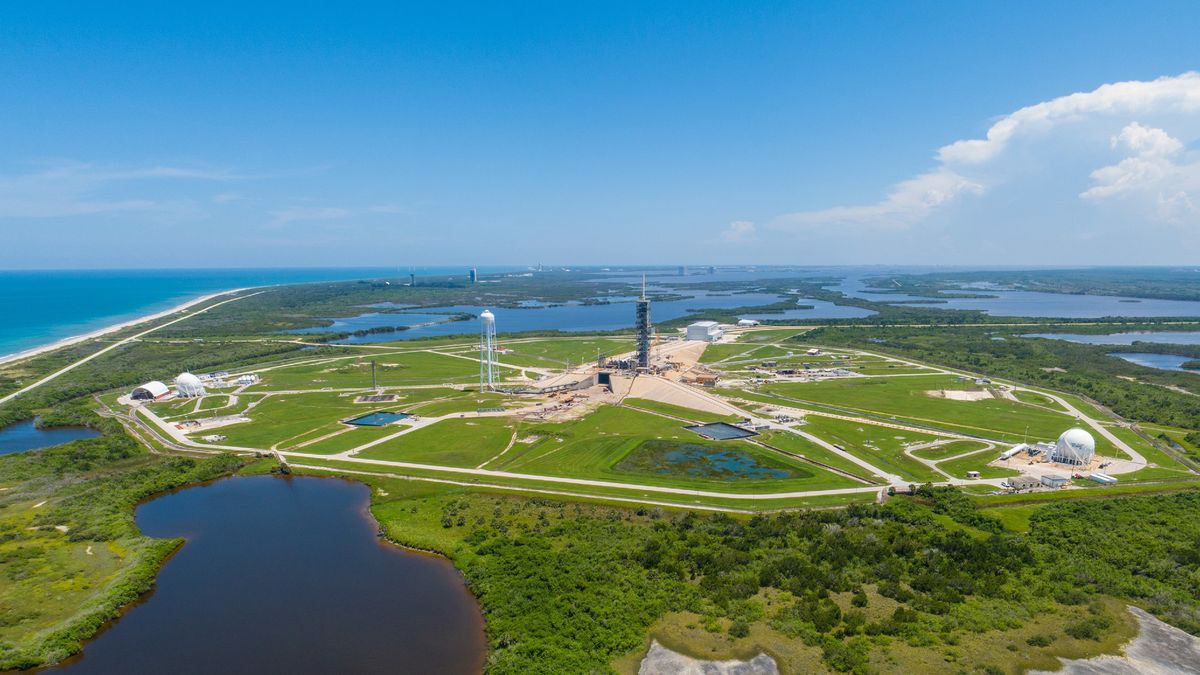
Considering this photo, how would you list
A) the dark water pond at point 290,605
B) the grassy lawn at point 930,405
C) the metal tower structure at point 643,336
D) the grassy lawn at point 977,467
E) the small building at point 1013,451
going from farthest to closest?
the metal tower structure at point 643,336 → the grassy lawn at point 930,405 → the small building at point 1013,451 → the grassy lawn at point 977,467 → the dark water pond at point 290,605

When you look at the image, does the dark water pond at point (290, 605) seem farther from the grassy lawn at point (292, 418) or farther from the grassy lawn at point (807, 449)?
the grassy lawn at point (807, 449)

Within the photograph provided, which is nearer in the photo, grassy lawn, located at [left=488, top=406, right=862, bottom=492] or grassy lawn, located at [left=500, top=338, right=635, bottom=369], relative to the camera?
grassy lawn, located at [left=488, top=406, right=862, bottom=492]

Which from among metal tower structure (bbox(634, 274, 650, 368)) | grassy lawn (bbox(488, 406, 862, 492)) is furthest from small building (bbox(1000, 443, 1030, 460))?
metal tower structure (bbox(634, 274, 650, 368))

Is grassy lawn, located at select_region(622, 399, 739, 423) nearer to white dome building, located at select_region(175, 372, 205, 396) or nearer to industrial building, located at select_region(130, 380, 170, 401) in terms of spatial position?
white dome building, located at select_region(175, 372, 205, 396)

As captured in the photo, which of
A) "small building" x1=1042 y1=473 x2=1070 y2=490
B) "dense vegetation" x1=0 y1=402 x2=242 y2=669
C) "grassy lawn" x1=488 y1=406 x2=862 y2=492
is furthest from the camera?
"grassy lawn" x1=488 y1=406 x2=862 y2=492

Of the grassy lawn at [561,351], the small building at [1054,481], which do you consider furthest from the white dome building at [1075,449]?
the grassy lawn at [561,351]

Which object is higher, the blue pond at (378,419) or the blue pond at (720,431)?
the blue pond at (378,419)

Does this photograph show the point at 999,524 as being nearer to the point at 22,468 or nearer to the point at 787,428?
the point at 787,428
